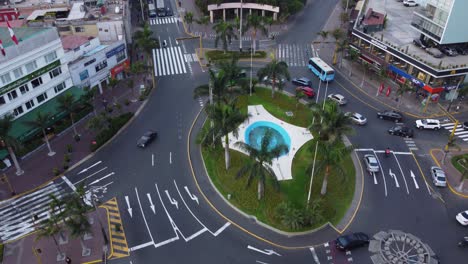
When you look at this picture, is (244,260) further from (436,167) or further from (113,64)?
(113,64)

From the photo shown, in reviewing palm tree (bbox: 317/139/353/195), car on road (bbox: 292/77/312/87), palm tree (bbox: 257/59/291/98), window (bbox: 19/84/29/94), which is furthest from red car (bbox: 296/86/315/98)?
window (bbox: 19/84/29/94)

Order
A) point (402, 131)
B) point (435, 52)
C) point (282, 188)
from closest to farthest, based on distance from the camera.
Answer: 1. point (282, 188)
2. point (402, 131)
3. point (435, 52)

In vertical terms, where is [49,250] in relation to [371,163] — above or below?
below

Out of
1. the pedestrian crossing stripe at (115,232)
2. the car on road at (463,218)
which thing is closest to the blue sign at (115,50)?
the pedestrian crossing stripe at (115,232)

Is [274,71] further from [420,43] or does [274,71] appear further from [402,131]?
[420,43]

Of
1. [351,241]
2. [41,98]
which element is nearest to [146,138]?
[41,98]

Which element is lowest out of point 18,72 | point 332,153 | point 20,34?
point 332,153
